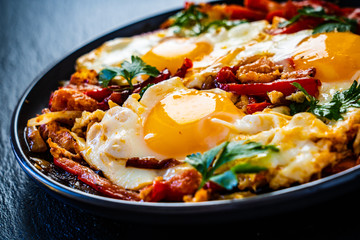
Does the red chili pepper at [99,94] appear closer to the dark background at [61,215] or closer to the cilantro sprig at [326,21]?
the dark background at [61,215]

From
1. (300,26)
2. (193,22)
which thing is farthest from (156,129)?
(193,22)

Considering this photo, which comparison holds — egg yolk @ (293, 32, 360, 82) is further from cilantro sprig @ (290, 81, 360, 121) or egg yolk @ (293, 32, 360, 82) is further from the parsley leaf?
the parsley leaf

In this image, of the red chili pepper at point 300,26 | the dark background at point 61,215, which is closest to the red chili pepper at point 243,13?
the red chili pepper at point 300,26

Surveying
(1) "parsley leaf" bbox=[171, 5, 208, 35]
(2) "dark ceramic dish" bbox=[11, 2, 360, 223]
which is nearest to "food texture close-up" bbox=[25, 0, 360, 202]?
(2) "dark ceramic dish" bbox=[11, 2, 360, 223]

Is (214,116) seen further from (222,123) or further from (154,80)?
(154,80)

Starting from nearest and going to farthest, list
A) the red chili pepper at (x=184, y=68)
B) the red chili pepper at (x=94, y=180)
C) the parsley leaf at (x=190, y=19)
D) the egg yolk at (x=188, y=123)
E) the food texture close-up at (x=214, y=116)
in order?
the food texture close-up at (x=214, y=116) → the red chili pepper at (x=94, y=180) → the egg yolk at (x=188, y=123) → the red chili pepper at (x=184, y=68) → the parsley leaf at (x=190, y=19)

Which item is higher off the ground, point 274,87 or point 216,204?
point 274,87
